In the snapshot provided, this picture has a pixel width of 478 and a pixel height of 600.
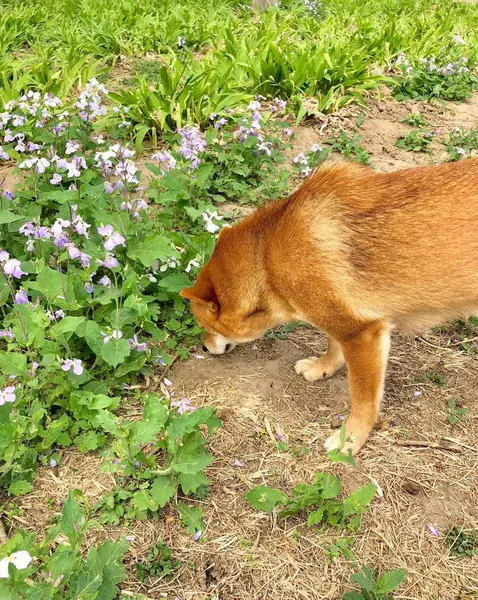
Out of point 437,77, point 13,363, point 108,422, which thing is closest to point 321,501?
point 108,422

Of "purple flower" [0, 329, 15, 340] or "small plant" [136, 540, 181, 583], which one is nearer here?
"small plant" [136, 540, 181, 583]

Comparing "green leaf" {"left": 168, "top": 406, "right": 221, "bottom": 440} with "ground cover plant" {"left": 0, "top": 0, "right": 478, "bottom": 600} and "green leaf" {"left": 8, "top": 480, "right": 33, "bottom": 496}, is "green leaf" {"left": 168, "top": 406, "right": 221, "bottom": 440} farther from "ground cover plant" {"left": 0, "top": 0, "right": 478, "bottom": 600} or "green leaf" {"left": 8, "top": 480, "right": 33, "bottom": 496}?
"green leaf" {"left": 8, "top": 480, "right": 33, "bottom": 496}

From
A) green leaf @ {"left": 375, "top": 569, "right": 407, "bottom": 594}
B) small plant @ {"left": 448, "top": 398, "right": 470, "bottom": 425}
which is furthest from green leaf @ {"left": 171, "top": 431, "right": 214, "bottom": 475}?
small plant @ {"left": 448, "top": 398, "right": 470, "bottom": 425}

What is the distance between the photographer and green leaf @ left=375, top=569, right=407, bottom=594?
2.26m

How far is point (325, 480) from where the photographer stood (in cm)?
266

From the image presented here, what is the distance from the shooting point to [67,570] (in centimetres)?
195

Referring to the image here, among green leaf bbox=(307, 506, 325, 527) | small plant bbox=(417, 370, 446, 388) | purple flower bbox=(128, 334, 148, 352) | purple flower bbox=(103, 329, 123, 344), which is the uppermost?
purple flower bbox=(103, 329, 123, 344)

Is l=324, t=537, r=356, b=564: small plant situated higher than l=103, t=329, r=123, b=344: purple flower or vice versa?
l=103, t=329, r=123, b=344: purple flower

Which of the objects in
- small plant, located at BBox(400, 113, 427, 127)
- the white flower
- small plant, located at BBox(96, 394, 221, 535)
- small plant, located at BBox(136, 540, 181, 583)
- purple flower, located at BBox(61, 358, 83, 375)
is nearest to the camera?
the white flower

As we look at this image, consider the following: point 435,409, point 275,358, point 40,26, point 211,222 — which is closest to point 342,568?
point 435,409

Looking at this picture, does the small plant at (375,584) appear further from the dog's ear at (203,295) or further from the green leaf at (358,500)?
the dog's ear at (203,295)

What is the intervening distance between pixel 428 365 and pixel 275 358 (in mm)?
1027

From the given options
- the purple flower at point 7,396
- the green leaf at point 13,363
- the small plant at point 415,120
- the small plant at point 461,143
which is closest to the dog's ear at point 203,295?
the green leaf at point 13,363

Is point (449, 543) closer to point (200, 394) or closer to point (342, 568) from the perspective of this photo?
point (342, 568)
